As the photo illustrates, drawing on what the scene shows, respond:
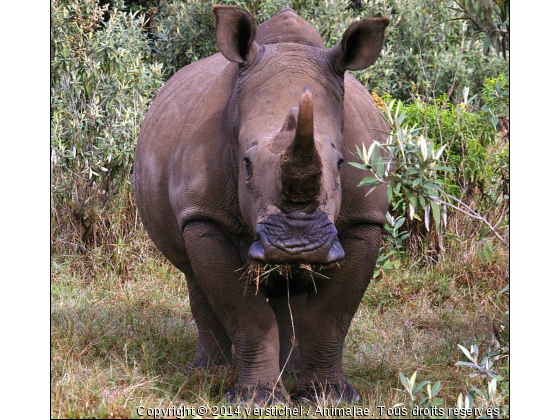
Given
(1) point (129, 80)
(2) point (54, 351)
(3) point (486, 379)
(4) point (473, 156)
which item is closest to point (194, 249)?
(2) point (54, 351)

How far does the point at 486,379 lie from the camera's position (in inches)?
208

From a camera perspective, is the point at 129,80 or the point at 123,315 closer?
the point at 123,315

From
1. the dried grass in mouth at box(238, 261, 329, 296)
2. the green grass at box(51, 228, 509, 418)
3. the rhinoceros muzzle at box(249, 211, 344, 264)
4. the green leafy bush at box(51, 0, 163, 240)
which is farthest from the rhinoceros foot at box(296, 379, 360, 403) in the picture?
the green leafy bush at box(51, 0, 163, 240)

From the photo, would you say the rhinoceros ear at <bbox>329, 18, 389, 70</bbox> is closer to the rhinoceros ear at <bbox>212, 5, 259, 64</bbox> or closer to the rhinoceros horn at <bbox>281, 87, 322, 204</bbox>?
the rhinoceros ear at <bbox>212, 5, 259, 64</bbox>

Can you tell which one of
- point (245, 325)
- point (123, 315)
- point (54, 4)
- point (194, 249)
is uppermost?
point (54, 4)

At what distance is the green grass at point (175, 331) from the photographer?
17.1 ft

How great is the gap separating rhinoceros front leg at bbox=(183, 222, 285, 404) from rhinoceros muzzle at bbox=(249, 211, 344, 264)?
91 cm

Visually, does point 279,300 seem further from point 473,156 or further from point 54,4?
point 54,4

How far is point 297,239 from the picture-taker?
13.6ft

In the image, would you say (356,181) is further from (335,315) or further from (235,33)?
(235,33)

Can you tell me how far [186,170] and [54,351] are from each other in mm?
1635

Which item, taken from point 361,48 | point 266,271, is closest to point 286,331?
point 266,271

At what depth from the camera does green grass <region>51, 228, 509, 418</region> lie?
17.1 feet

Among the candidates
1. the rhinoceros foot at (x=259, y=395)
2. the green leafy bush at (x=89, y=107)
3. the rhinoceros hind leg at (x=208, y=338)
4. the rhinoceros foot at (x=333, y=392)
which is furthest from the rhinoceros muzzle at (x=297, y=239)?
the green leafy bush at (x=89, y=107)
